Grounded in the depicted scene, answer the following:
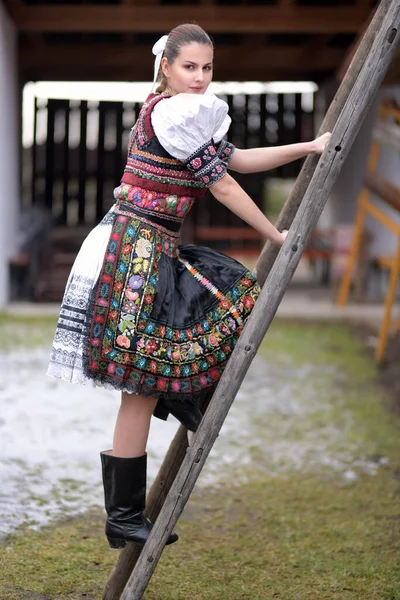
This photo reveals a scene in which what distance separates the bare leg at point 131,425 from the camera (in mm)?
2916

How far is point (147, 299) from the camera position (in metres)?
2.82

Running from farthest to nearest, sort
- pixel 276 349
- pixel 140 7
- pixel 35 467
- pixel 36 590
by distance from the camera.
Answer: pixel 140 7 < pixel 276 349 < pixel 35 467 < pixel 36 590

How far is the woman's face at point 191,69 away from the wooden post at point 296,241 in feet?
1.30

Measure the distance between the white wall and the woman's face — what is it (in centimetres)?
753

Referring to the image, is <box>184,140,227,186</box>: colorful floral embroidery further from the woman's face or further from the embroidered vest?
the woman's face

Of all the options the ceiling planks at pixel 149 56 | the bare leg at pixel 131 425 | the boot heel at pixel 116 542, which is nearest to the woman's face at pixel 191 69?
the bare leg at pixel 131 425

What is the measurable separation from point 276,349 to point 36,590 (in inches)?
199

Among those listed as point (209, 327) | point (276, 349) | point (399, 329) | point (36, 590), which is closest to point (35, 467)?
point (36, 590)

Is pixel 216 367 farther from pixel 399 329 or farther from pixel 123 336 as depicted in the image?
pixel 399 329

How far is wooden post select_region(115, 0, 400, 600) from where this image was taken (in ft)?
9.19

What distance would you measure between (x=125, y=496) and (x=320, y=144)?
1149 mm

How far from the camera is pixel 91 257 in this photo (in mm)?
2861

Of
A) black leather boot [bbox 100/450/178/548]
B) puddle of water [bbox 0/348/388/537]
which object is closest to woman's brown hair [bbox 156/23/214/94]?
black leather boot [bbox 100/450/178/548]

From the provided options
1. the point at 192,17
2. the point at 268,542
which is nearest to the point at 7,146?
the point at 192,17
